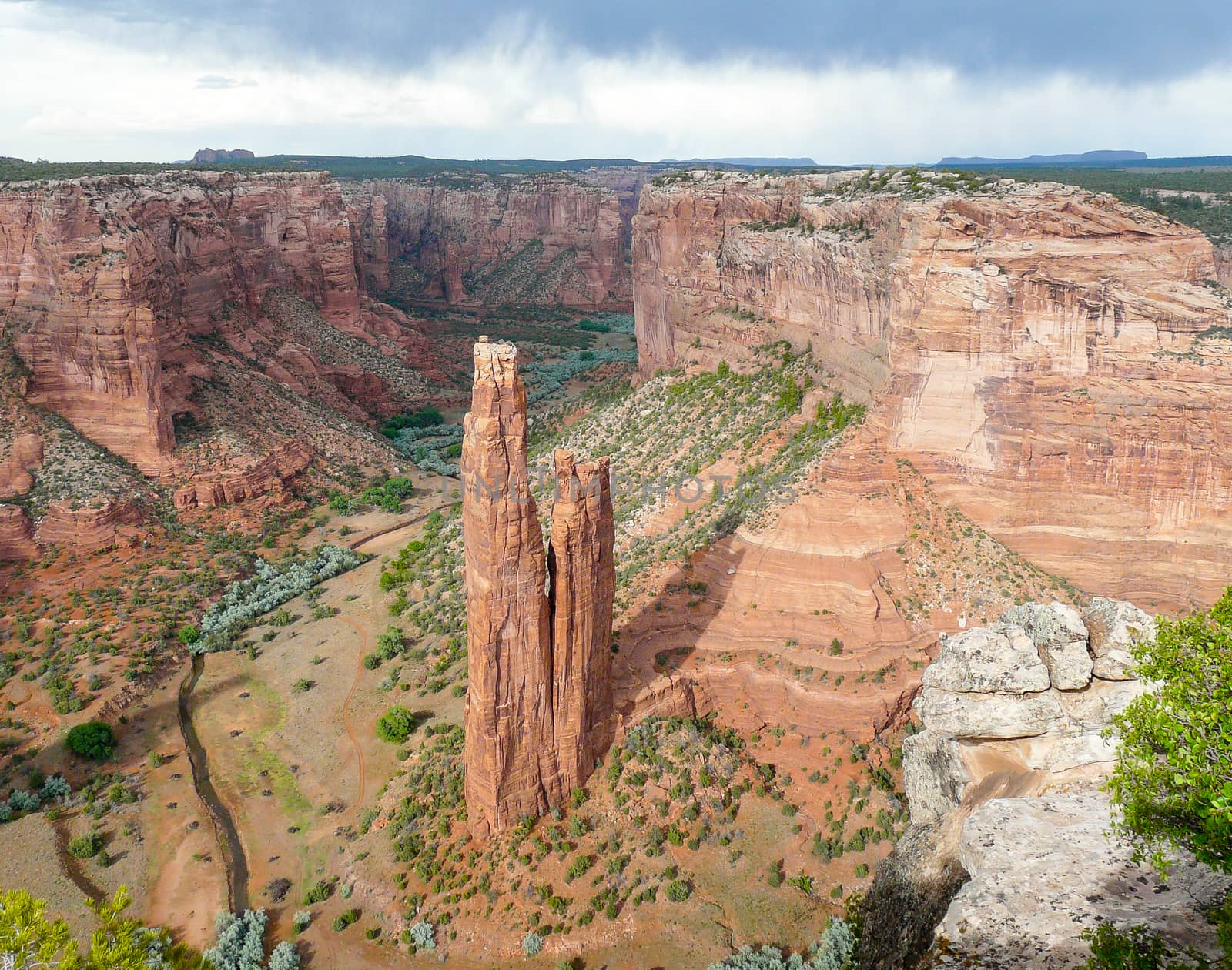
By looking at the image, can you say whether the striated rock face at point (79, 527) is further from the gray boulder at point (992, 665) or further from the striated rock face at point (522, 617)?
the gray boulder at point (992, 665)

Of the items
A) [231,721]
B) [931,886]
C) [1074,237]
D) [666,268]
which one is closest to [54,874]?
[231,721]

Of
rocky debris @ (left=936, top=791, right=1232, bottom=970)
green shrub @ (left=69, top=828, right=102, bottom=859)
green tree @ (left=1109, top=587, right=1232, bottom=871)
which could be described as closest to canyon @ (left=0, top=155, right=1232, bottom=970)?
rocky debris @ (left=936, top=791, right=1232, bottom=970)

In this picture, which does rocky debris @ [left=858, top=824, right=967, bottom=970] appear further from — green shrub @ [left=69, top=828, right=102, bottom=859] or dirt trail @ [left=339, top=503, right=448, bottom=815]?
green shrub @ [left=69, top=828, right=102, bottom=859]

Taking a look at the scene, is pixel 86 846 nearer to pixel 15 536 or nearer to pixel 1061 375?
pixel 15 536

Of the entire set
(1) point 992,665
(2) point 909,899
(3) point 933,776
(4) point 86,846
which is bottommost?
(4) point 86,846

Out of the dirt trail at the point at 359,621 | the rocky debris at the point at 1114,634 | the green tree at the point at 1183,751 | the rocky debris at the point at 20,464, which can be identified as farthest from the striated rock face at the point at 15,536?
the green tree at the point at 1183,751

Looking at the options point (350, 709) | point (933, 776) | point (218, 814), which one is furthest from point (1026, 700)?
point (218, 814)

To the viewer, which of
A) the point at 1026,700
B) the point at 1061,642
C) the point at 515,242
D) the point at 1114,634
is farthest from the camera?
the point at 515,242
